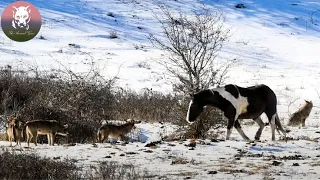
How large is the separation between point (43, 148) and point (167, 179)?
3.55 meters

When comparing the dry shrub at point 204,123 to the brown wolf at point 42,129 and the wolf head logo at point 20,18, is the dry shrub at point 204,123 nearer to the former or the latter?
the brown wolf at point 42,129

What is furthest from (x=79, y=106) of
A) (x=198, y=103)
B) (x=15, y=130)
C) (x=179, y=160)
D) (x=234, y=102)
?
(x=179, y=160)

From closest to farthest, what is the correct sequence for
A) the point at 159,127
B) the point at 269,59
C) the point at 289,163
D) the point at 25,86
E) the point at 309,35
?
→ the point at 289,163 → the point at 159,127 → the point at 25,86 → the point at 269,59 → the point at 309,35

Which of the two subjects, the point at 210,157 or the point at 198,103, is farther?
the point at 198,103

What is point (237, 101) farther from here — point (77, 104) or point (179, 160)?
point (77, 104)

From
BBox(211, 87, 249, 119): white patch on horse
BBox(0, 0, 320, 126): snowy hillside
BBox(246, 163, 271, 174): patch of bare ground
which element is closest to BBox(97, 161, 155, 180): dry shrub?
BBox(246, 163, 271, 174): patch of bare ground

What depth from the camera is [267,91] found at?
13898 millimetres

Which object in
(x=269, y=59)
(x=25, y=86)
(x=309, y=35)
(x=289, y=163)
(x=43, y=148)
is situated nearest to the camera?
(x=289, y=163)

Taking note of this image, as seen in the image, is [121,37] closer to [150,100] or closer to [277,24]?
[277,24]

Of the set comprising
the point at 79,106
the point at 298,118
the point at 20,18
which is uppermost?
the point at 20,18

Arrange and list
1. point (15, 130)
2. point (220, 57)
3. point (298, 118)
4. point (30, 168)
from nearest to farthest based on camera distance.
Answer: point (30, 168) → point (15, 130) → point (298, 118) → point (220, 57)

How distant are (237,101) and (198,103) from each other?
876mm

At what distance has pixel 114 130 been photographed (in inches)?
540

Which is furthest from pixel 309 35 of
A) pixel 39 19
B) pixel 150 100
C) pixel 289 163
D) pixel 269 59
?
pixel 289 163
